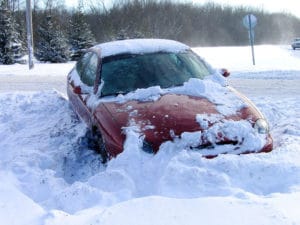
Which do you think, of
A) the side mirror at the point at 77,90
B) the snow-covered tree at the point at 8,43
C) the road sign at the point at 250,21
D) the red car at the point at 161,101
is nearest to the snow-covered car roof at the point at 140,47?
the red car at the point at 161,101

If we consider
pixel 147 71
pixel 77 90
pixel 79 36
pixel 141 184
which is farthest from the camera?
pixel 79 36

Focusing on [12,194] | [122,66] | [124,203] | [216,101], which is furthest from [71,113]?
[124,203]

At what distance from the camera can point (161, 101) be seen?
A: 207 inches

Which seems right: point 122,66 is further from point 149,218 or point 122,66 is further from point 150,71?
point 149,218

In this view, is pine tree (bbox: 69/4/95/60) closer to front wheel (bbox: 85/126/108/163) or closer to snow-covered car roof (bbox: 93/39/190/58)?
snow-covered car roof (bbox: 93/39/190/58)

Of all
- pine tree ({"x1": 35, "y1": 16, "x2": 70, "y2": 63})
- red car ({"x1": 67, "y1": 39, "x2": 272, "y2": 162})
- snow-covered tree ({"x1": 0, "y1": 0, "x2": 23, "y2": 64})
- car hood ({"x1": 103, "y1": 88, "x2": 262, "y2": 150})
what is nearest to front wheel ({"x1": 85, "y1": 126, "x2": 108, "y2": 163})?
red car ({"x1": 67, "y1": 39, "x2": 272, "y2": 162})

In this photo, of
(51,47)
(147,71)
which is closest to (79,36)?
(51,47)

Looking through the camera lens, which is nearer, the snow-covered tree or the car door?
the car door

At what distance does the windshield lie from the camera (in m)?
5.86

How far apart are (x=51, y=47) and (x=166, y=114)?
28821 mm

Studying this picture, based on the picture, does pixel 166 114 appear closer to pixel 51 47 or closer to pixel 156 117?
pixel 156 117

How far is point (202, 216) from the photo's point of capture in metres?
3.36

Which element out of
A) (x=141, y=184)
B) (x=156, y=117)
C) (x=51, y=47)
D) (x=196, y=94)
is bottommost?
(x=51, y=47)

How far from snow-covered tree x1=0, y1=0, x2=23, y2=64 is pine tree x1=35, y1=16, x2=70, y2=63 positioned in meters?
1.70
